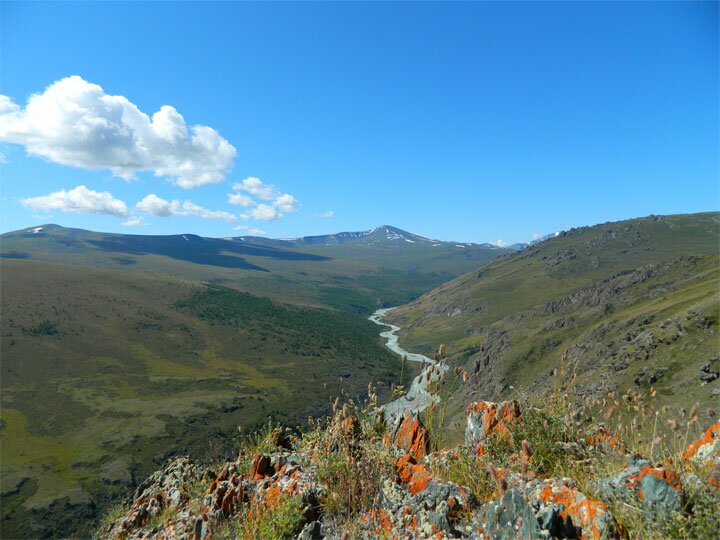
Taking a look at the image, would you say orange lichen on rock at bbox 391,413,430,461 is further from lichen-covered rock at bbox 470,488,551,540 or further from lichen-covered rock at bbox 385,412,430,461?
lichen-covered rock at bbox 470,488,551,540

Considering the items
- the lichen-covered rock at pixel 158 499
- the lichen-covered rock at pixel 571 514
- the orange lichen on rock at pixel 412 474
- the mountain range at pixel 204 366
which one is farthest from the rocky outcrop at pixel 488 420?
the lichen-covered rock at pixel 158 499

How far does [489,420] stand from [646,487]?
4167 millimetres

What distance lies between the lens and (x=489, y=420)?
820 centimetres

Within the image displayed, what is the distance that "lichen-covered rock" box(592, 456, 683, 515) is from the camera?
154 inches

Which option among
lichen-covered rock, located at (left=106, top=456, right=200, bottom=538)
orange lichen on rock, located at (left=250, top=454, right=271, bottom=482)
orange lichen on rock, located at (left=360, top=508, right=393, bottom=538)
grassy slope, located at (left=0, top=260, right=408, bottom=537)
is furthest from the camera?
grassy slope, located at (left=0, top=260, right=408, bottom=537)

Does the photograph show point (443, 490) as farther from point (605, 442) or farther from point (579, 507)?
point (605, 442)

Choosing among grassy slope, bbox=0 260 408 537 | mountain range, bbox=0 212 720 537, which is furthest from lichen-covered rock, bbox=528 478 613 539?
grassy slope, bbox=0 260 408 537

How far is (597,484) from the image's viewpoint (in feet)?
15.0

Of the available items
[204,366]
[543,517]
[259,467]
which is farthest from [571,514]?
[204,366]

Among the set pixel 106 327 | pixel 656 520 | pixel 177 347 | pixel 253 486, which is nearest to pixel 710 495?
pixel 656 520

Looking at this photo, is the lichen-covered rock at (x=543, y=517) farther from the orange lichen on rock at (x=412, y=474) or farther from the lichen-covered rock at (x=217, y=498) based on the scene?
the lichen-covered rock at (x=217, y=498)

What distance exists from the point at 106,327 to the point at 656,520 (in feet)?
623

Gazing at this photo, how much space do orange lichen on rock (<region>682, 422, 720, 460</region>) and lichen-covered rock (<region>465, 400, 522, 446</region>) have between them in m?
2.32

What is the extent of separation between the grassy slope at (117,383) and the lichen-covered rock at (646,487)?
32.0 m
